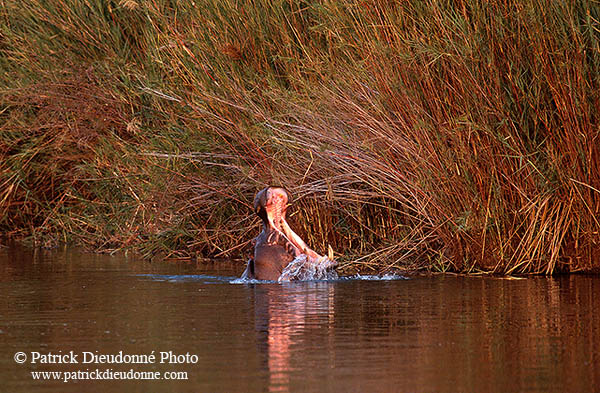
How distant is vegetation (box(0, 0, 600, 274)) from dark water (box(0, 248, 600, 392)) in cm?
66

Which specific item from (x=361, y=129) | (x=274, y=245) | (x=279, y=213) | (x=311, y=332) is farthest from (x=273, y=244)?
(x=311, y=332)

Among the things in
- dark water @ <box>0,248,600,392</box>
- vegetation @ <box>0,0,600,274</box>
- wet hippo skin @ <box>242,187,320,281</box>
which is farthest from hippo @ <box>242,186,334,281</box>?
vegetation @ <box>0,0,600,274</box>

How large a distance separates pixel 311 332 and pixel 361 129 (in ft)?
11.6

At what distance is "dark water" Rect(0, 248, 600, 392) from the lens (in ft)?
18.8

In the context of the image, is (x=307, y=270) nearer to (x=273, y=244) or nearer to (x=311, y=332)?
(x=273, y=244)

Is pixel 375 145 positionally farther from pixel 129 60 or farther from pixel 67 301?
pixel 129 60

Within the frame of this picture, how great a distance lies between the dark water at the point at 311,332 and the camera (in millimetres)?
5730

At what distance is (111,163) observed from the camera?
13484 mm

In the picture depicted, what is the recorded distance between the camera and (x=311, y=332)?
7.10 metres

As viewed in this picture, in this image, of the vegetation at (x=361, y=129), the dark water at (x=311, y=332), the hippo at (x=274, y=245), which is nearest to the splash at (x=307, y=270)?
the hippo at (x=274, y=245)

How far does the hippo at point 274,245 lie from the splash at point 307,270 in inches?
0.9

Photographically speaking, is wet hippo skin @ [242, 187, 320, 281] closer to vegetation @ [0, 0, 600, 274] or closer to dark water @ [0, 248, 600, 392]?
dark water @ [0, 248, 600, 392]

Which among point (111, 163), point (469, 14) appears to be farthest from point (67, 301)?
point (111, 163)

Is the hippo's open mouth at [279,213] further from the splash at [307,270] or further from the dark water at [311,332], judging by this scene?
the dark water at [311,332]
